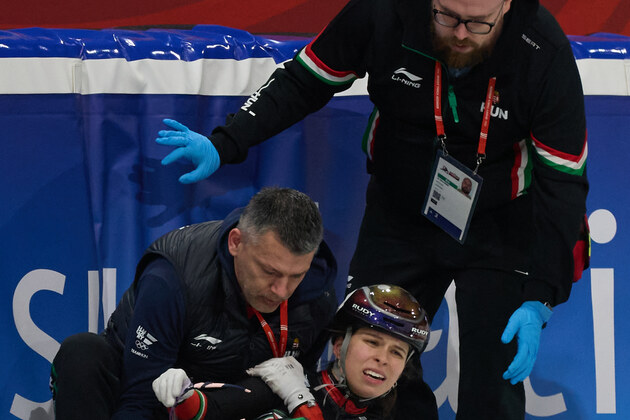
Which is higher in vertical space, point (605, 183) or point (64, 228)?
point (605, 183)

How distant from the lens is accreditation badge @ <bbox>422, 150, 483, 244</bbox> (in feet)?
9.46

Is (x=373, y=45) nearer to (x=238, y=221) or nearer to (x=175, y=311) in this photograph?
(x=238, y=221)

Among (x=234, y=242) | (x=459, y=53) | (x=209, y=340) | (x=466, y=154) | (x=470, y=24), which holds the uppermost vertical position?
(x=470, y=24)

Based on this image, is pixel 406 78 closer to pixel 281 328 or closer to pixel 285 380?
pixel 281 328

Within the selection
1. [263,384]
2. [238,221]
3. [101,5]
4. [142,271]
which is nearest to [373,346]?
[263,384]

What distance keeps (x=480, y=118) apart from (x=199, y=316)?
109cm

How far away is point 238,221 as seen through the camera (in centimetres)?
281

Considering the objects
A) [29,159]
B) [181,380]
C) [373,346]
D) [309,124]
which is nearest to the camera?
[181,380]

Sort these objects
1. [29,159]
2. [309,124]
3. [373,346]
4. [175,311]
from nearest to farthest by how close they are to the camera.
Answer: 1. [175,311]
2. [373,346]
3. [29,159]
4. [309,124]

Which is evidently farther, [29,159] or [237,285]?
[29,159]

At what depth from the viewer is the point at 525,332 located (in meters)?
2.81

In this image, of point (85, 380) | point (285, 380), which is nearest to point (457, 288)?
point (285, 380)

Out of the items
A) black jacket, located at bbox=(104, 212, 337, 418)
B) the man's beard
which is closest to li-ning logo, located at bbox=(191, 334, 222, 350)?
black jacket, located at bbox=(104, 212, 337, 418)

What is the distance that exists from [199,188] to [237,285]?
831mm
